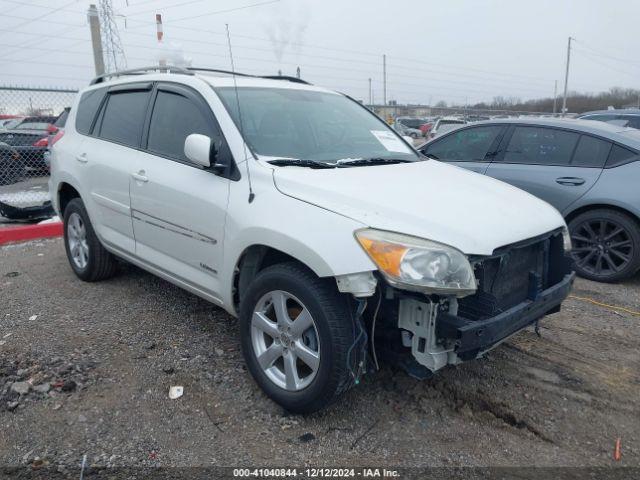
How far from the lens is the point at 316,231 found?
8.59ft

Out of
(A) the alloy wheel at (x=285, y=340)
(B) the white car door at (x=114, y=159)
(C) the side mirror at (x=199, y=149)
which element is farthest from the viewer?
(B) the white car door at (x=114, y=159)

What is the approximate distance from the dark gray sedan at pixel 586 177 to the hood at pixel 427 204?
7.07ft

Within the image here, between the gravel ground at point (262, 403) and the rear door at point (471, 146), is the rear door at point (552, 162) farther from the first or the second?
the gravel ground at point (262, 403)

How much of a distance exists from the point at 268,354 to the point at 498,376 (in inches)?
58.8

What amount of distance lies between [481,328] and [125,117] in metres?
3.29

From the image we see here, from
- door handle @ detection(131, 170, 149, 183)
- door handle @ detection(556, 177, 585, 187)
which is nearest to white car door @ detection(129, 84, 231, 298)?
door handle @ detection(131, 170, 149, 183)

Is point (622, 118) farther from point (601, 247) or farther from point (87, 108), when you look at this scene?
point (87, 108)

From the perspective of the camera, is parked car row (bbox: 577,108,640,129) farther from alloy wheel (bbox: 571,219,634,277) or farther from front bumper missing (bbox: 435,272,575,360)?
front bumper missing (bbox: 435,272,575,360)

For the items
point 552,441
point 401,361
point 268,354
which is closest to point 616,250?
point 552,441

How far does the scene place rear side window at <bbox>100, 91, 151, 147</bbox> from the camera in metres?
4.10

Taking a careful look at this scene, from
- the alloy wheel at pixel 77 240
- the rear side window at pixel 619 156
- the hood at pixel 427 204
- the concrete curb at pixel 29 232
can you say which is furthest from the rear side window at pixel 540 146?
the concrete curb at pixel 29 232

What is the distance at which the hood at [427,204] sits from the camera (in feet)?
8.37

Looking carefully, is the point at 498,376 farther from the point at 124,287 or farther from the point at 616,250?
the point at 124,287

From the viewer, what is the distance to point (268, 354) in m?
2.97
